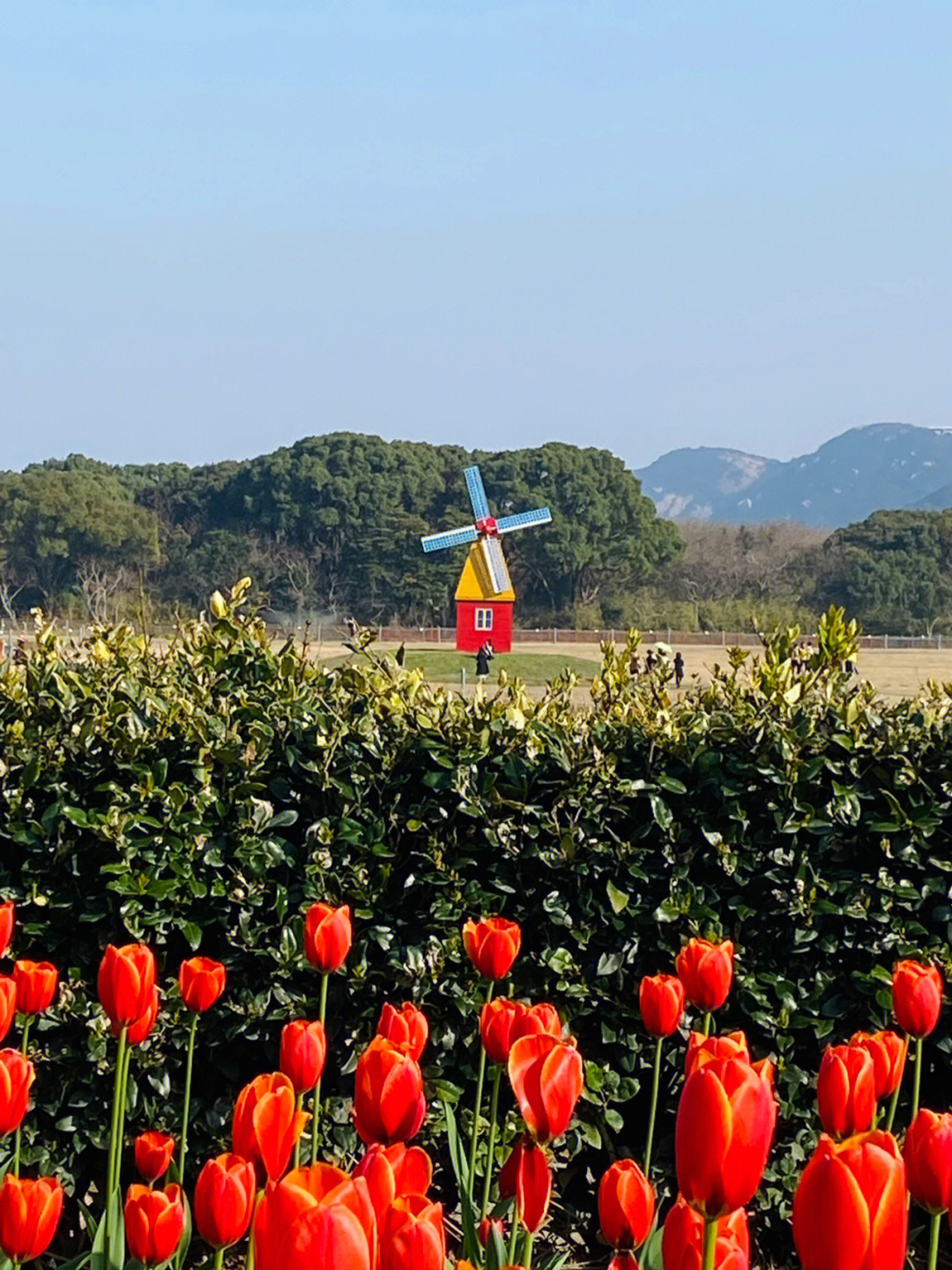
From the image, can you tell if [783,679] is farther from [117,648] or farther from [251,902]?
[117,648]

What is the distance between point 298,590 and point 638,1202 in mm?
65164

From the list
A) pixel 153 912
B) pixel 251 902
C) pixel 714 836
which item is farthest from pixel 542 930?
pixel 153 912

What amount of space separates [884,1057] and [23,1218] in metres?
1.16

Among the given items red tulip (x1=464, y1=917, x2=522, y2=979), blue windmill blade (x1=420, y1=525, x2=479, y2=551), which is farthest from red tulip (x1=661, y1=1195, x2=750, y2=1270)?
blue windmill blade (x1=420, y1=525, x2=479, y2=551)

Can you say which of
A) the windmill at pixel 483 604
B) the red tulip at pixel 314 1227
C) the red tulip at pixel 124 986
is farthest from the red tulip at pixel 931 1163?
the windmill at pixel 483 604

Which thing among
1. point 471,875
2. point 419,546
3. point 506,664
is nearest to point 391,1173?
point 471,875

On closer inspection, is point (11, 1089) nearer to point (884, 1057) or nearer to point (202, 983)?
point (202, 983)

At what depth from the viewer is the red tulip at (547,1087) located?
1.59 meters

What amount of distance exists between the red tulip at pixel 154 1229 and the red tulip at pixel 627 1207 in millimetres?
476

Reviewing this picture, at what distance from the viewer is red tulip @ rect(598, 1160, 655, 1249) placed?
1609mm

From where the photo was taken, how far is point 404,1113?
1640 mm

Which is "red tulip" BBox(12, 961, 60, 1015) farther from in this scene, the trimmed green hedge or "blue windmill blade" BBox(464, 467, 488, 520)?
"blue windmill blade" BBox(464, 467, 488, 520)

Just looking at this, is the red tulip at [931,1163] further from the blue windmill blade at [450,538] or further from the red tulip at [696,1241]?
the blue windmill blade at [450,538]

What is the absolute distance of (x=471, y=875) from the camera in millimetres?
3568
